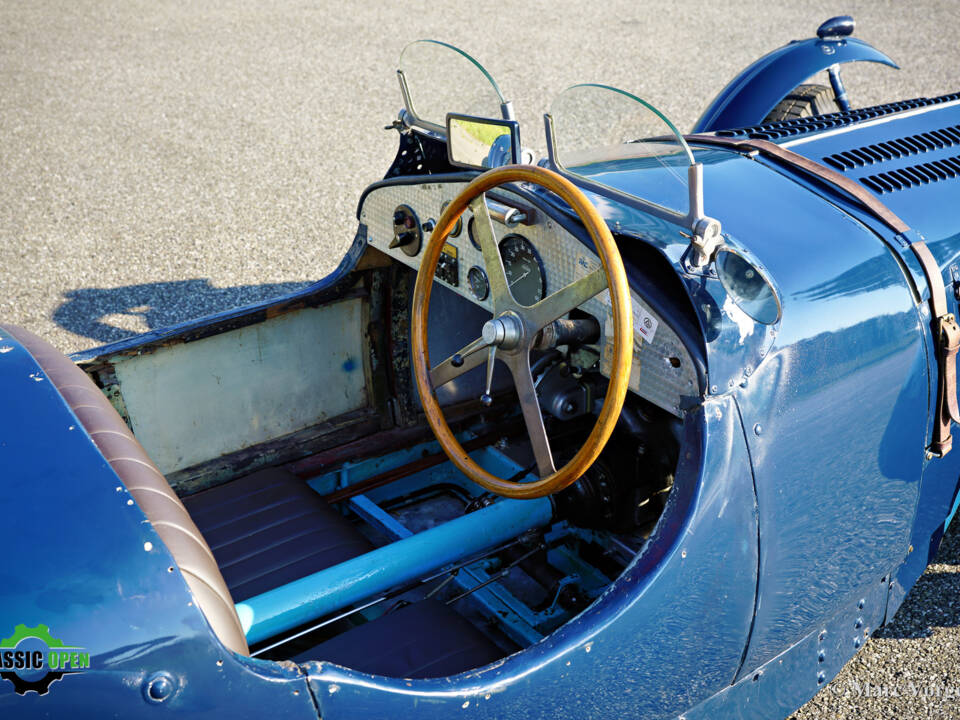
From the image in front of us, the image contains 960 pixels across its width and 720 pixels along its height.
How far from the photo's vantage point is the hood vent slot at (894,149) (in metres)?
2.61

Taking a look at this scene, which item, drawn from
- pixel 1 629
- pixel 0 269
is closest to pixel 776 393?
pixel 1 629

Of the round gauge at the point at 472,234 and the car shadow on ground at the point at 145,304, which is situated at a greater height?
the round gauge at the point at 472,234

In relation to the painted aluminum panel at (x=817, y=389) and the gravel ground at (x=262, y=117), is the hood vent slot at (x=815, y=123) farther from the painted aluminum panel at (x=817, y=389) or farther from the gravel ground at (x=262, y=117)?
the gravel ground at (x=262, y=117)

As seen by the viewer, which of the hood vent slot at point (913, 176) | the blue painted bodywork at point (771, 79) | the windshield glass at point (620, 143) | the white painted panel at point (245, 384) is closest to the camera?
the windshield glass at point (620, 143)

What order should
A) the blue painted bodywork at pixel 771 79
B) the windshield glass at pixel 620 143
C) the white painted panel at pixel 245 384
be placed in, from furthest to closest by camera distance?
the blue painted bodywork at pixel 771 79
the white painted panel at pixel 245 384
the windshield glass at pixel 620 143

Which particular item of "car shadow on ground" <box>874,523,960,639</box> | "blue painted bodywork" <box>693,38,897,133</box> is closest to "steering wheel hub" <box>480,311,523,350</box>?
"car shadow on ground" <box>874,523,960,639</box>

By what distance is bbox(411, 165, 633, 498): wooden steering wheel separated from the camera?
1790 mm

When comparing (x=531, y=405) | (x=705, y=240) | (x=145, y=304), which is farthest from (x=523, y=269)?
(x=145, y=304)

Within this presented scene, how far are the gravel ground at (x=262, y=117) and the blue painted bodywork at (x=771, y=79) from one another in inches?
77.4

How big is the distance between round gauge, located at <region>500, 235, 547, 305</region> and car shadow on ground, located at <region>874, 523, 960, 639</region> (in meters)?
1.63

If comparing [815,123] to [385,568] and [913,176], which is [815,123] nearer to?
[913,176]

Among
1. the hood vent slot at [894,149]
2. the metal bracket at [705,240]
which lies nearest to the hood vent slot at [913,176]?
the hood vent slot at [894,149]

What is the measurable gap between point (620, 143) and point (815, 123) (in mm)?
966

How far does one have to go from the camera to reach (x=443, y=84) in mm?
2814
